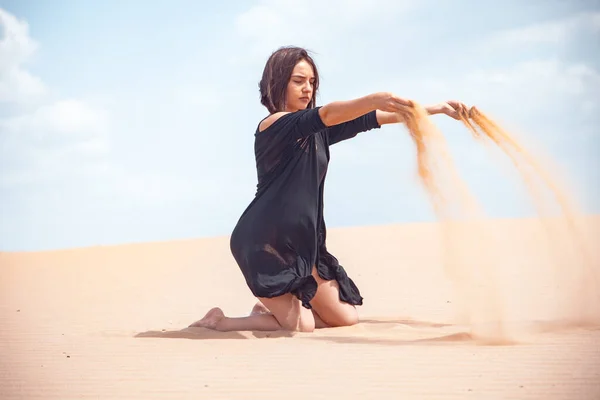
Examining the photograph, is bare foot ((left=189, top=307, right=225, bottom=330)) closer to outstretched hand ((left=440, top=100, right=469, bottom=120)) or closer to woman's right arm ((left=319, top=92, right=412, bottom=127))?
woman's right arm ((left=319, top=92, right=412, bottom=127))

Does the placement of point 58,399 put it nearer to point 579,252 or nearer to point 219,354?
point 219,354

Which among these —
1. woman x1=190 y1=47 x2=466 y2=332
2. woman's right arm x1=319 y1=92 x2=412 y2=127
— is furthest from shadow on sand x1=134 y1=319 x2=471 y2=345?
woman's right arm x1=319 y1=92 x2=412 y2=127

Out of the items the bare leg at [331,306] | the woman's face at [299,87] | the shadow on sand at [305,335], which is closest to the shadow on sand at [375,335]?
the shadow on sand at [305,335]

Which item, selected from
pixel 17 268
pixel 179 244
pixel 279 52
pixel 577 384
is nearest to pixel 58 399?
pixel 577 384

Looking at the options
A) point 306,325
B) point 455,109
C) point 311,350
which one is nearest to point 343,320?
point 306,325

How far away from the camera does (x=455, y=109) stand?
594 centimetres

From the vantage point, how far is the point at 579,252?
613 cm

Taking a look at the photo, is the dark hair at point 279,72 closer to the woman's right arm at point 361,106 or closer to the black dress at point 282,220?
the black dress at point 282,220

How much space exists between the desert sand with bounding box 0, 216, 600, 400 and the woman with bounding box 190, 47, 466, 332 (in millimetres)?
291

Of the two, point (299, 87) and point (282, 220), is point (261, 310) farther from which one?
point (299, 87)

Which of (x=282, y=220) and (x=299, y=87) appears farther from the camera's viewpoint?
(x=299, y=87)

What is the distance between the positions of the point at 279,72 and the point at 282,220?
1.17 metres

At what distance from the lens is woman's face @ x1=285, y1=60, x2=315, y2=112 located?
19.5ft

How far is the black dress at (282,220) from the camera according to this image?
225 inches
